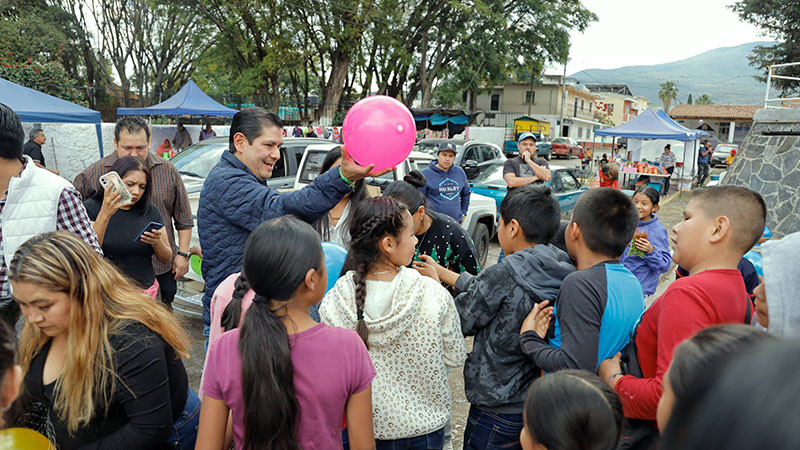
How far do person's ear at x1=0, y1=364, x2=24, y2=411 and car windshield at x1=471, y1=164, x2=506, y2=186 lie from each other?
870 centimetres

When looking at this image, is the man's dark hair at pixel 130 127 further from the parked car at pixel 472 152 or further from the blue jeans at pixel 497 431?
the parked car at pixel 472 152

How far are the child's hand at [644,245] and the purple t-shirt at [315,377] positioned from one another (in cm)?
331

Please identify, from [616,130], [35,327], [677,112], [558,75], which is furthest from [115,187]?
[558,75]

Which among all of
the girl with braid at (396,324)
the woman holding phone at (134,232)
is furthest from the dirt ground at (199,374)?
the girl with braid at (396,324)

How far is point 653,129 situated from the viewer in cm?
1680

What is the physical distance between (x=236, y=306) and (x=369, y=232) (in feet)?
1.98

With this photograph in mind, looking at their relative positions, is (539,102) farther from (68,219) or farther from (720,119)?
(68,219)

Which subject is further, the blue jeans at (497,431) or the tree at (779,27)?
the tree at (779,27)

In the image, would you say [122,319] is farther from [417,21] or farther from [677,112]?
[677,112]

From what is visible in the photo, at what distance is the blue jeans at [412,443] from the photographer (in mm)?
2100

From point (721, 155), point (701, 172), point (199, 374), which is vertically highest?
point (721, 155)

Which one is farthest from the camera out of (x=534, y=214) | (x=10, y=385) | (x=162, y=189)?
Result: (x=162, y=189)

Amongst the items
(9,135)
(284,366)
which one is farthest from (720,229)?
(9,135)

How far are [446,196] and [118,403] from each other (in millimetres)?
4753
